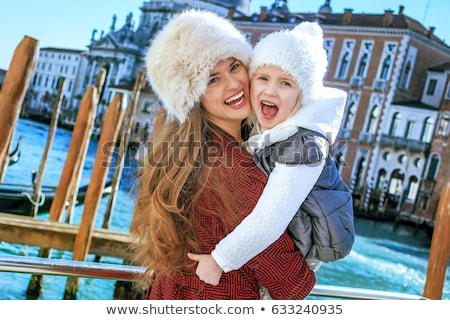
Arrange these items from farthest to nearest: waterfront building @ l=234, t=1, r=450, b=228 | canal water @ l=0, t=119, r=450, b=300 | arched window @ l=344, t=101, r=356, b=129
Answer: arched window @ l=344, t=101, r=356, b=129
waterfront building @ l=234, t=1, r=450, b=228
canal water @ l=0, t=119, r=450, b=300

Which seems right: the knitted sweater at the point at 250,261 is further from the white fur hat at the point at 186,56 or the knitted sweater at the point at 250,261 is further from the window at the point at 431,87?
the window at the point at 431,87

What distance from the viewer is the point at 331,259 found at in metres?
0.75

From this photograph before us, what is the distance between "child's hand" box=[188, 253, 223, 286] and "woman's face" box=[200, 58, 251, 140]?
18 cm

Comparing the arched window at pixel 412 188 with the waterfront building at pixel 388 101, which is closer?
the arched window at pixel 412 188

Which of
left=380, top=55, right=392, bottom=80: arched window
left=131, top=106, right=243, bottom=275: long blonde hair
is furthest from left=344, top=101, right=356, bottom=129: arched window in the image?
left=131, top=106, right=243, bottom=275: long blonde hair

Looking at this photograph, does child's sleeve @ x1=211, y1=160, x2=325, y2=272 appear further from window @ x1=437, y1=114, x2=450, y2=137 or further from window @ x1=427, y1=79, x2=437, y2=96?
window @ x1=427, y1=79, x2=437, y2=96

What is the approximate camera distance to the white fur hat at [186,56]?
78 cm

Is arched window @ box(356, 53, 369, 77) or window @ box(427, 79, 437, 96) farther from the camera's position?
arched window @ box(356, 53, 369, 77)

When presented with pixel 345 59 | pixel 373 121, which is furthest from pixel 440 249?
pixel 345 59

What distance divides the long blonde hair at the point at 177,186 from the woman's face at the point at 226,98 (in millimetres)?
16

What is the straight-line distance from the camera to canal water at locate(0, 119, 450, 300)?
10.9 ft

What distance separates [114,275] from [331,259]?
0.31 metres

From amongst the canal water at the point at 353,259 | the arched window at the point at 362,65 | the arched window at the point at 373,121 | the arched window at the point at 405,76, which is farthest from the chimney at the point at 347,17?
the canal water at the point at 353,259
